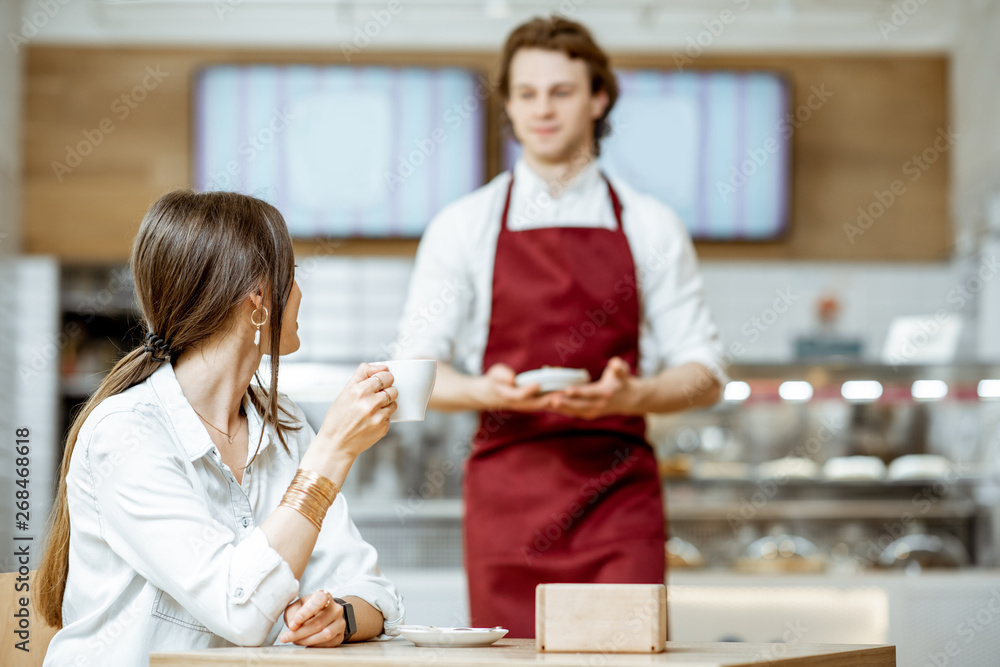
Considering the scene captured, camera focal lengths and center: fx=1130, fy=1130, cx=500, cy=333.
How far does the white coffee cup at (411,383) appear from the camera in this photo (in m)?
1.30

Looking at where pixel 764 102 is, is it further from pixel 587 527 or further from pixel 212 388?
pixel 212 388

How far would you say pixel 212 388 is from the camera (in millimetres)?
1460

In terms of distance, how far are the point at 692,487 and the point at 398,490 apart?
3.69 ft

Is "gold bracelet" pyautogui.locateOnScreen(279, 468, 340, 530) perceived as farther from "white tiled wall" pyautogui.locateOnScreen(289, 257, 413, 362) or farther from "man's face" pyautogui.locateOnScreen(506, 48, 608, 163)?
"white tiled wall" pyautogui.locateOnScreen(289, 257, 413, 362)

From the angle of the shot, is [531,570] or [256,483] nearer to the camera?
[256,483]

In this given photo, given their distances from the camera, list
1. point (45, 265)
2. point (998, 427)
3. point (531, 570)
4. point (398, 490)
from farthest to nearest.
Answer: point (45, 265), point (398, 490), point (998, 427), point (531, 570)

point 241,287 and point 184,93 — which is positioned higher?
point 184,93

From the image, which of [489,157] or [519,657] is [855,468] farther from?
[519,657]


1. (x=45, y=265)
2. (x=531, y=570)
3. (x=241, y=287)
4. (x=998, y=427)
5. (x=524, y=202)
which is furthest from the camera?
(x=45, y=265)

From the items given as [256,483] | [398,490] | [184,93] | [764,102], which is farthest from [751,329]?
[256,483]

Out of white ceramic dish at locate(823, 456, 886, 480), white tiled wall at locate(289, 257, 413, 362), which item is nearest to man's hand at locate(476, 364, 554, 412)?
white ceramic dish at locate(823, 456, 886, 480)

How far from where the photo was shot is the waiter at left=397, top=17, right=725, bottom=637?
2.15m

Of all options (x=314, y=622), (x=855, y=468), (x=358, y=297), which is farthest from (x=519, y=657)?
(x=358, y=297)

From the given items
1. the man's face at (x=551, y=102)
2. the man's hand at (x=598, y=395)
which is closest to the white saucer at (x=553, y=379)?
the man's hand at (x=598, y=395)
